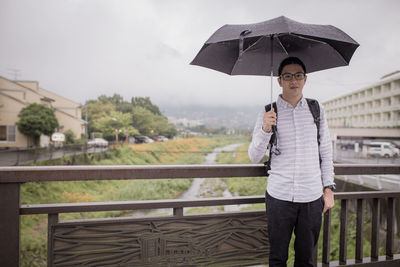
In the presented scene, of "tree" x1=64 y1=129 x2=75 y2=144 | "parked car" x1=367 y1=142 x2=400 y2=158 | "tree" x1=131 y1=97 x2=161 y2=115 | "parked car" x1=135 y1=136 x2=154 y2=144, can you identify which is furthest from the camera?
"tree" x1=131 y1=97 x2=161 y2=115

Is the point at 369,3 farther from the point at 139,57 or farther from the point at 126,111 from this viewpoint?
the point at 139,57

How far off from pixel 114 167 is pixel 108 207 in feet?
0.65

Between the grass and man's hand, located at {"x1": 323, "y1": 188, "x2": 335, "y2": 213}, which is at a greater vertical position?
man's hand, located at {"x1": 323, "y1": 188, "x2": 335, "y2": 213}

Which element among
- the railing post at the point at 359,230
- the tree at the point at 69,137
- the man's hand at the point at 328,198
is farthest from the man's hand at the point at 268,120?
the tree at the point at 69,137

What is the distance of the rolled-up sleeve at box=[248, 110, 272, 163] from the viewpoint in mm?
1075

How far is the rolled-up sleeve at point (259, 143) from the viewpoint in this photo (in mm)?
1075

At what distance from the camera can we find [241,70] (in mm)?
1451

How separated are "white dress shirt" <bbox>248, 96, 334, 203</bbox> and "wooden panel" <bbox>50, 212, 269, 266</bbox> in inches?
14.2

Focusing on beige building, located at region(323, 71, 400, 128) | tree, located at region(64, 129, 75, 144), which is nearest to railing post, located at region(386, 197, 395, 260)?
tree, located at region(64, 129, 75, 144)

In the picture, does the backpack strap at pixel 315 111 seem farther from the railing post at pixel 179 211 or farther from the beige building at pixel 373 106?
the beige building at pixel 373 106

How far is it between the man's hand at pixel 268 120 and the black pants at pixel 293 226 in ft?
1.04

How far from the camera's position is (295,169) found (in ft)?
3.57

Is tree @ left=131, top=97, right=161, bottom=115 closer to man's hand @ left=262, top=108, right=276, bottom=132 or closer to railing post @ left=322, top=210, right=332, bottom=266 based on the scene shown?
railing post @ left=322, top=210, right=332, bottom=266

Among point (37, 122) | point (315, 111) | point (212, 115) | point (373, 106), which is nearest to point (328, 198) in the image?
point (315, 111)
